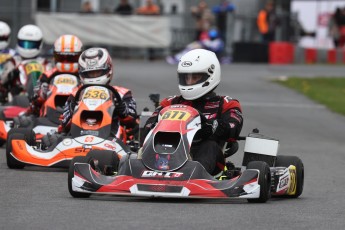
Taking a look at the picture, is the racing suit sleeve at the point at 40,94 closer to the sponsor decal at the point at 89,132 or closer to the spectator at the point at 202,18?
the sponsor decal at the point at 89,132

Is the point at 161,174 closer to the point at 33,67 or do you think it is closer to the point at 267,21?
the point at 33,67

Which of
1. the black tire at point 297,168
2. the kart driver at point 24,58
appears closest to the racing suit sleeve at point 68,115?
the black tire at point 297,168

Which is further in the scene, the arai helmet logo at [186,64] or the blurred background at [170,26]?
the blurred background at [170,26]

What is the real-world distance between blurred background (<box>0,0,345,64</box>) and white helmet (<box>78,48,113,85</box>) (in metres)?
19.9

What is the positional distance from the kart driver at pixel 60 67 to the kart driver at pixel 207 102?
4673mm

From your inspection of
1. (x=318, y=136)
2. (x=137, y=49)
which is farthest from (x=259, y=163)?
(x=137, y=49)

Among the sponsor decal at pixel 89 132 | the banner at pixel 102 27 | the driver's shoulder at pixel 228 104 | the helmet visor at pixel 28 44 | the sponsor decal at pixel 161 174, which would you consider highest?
the driver's shoulder at pixel 228 104

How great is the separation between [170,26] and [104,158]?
1036 inches

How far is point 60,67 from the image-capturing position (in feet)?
51.5

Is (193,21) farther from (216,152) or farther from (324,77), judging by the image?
(216,152)

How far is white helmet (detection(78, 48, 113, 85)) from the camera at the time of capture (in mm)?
13625

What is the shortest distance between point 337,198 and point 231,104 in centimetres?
131

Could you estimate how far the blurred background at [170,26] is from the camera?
116 ft

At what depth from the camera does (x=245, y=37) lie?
Answer: 38000 millimetres
